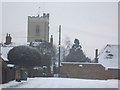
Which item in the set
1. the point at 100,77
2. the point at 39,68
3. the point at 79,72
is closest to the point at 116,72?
the point at 100,77

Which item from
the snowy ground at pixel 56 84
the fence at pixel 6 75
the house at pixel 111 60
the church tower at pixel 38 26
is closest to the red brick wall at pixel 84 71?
the house at pixel 111 60

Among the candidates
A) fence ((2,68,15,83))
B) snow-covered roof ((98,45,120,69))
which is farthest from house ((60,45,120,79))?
fence ((2,68,15,83))

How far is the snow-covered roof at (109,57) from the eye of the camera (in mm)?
50728

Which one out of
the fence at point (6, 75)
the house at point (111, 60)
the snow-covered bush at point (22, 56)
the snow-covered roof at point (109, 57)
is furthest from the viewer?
the snow-covered roof at point (109, 57)

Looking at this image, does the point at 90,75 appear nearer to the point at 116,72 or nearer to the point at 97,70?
the point at 97,70

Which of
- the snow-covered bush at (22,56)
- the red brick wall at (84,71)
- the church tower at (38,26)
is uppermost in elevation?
the church tower at (38,26)

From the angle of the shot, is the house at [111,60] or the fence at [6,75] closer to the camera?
the fence at [6,75]

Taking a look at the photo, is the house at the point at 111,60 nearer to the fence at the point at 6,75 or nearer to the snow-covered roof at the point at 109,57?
the snow-covered roof at the point at 109,57

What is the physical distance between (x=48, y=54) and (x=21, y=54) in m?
19.5

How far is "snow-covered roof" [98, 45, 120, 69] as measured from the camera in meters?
50.7

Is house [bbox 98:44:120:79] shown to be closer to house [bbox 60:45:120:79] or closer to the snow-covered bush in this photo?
house [bbox 60:45:120:79]

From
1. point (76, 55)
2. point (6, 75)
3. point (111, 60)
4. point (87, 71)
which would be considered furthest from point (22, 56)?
point (76, 55)

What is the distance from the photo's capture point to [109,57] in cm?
5378

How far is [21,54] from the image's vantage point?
3356 centimetres
